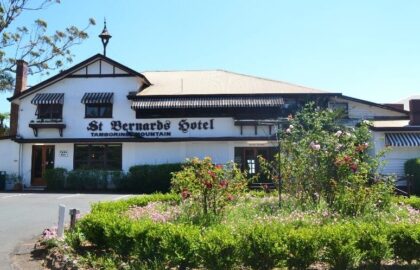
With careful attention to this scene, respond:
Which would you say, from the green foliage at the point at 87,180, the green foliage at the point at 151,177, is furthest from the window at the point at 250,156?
the green foliage at the point at 87,180

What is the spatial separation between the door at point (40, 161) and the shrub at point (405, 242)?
969 inches

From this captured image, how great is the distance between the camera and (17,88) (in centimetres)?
3091

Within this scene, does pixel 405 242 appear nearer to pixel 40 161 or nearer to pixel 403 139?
pixel 403 139

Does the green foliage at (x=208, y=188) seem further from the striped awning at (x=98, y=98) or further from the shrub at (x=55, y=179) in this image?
the striped awning at (x=98, y=98)

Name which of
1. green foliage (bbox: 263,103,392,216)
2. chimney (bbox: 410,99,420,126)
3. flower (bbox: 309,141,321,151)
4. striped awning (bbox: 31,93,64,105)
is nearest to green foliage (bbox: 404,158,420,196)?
chimney (bbox: 410,99,420,126)

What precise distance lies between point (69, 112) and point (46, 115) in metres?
1.45

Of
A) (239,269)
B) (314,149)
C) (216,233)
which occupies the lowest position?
(239,269)

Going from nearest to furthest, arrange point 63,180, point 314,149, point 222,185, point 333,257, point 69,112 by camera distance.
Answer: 1. point 333,257
2. point 222,185
3. point 314,149
4. point 63,180
5. point 69,112

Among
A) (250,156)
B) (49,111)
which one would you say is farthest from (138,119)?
(250,156)

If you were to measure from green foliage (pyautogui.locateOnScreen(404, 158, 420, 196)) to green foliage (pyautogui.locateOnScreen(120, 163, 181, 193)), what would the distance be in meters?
11.7

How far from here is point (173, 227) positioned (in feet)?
21.9

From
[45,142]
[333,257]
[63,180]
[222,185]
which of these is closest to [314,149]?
[222,185]

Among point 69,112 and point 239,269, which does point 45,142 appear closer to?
point 69,112

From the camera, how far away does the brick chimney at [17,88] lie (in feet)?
97.4
